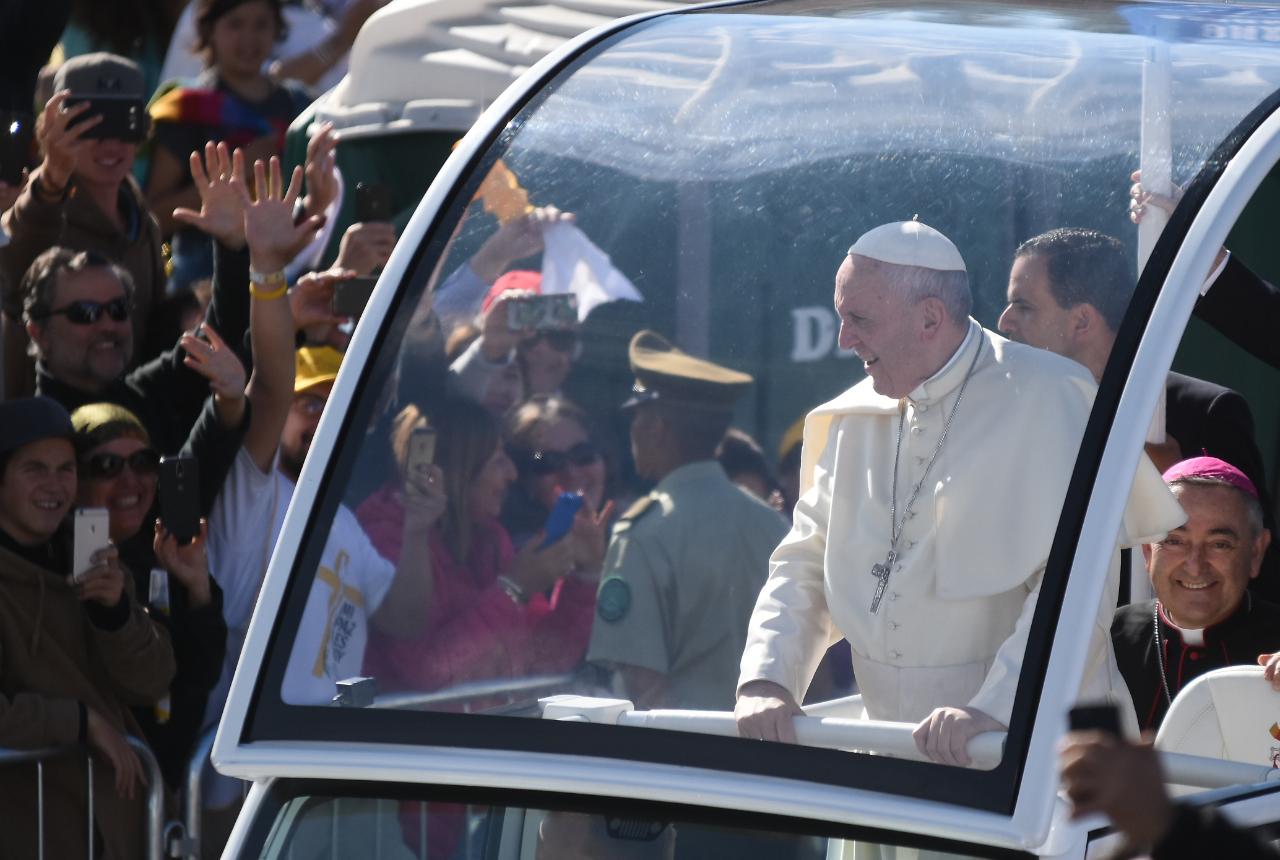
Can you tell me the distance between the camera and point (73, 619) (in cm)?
485

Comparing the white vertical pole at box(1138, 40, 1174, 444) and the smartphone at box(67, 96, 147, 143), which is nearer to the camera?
the white vertical pole at box(1138, 40, 1174, 444)

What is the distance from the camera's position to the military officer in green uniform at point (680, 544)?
3.15 meters

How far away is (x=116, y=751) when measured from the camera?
4.79 m

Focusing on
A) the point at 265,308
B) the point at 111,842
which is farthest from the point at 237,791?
the point at 265,308

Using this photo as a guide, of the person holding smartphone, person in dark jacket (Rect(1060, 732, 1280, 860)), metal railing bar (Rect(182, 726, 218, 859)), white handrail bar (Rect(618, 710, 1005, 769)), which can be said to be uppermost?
person in dark jacket (Rect(1060, 732, 1280, 860))

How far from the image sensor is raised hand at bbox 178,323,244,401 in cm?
522

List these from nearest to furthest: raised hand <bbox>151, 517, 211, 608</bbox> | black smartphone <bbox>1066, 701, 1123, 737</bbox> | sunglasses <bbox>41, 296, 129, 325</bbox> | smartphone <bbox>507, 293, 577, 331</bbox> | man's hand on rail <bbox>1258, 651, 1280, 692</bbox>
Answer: black smartphone <bbox>1066, 701, 1123, 737</bbox>
smartphone <bbox>507, 293, 577, 331</bbox>
man's hand on rail <bbox>1258, 651, 1280, 692</bbox>
raised hand <bbox>151, 517, 211, 608</bbox>
sunglasses <bbox>41, 296, 129, 325</bbox>

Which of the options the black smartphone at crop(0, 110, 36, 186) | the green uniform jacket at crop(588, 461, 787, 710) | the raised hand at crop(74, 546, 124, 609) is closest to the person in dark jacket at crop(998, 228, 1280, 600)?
the green uniform jacket at crop(588, 461, 787, 710)

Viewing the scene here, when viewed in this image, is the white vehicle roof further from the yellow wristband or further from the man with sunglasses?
the yellow wristband

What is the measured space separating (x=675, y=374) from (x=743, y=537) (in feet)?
0.91

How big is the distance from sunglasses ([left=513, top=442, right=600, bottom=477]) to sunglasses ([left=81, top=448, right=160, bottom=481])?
217 centimetres

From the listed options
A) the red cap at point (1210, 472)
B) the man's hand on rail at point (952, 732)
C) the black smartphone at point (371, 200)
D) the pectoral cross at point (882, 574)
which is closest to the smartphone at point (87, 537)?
the black smartphone at point (371, 200)

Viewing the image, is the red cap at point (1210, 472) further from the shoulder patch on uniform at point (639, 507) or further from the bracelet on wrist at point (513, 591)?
the bracelet on wrist at point (513, 591)

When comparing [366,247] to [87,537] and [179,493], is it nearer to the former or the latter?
[87,537]
